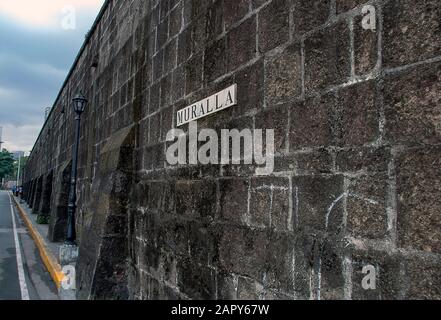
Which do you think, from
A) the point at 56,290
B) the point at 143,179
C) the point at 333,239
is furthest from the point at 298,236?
the point at 56,290

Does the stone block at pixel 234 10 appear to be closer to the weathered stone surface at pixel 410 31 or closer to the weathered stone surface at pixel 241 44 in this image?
the weathered stone surface at pixel 241 44

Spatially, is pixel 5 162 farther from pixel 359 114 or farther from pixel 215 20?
pixel 359 114

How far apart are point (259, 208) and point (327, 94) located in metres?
0.99

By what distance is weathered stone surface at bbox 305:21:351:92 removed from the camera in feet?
7.89

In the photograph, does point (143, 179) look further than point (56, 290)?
No

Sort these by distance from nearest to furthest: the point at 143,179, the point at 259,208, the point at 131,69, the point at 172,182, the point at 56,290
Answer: the point at 259,208
the point at 172,182
the point at 143,179
the point at 131,69
the point at 56,290

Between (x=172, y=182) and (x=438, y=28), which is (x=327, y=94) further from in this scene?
(x=172, y=182)

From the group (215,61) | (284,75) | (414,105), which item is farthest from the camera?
(215,61)

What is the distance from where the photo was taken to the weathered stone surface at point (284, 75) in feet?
9.16

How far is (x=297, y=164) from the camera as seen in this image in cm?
271

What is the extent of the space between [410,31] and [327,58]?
1.85 ft

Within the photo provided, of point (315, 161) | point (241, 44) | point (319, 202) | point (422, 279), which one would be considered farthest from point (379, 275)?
point (241, 44)

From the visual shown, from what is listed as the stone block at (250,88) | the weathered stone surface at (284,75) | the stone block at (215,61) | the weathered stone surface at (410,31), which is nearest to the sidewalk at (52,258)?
the stone block at (215,61)

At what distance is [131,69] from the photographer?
6812mm
